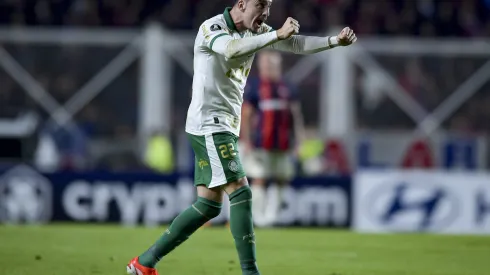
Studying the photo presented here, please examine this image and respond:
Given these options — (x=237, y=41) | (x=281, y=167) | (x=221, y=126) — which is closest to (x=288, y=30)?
(x=237, y=41)

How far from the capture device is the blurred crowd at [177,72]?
62.5ft

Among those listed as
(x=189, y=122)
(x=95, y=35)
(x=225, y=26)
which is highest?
(x=95, y=35)

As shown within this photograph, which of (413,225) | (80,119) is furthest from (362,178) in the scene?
(80,119)

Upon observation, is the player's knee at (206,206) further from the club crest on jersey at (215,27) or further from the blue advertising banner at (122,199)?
the blue advertising banner at (122,199)

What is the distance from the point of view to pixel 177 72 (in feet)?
65.1

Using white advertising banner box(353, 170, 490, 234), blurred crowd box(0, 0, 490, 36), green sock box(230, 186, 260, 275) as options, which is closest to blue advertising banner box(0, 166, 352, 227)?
white advertising banner box(353, 170, 490, 234)

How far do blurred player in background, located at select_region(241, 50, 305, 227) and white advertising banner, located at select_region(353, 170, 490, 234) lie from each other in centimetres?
148

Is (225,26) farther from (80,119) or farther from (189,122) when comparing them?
(80,119)

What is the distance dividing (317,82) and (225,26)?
12.3 metres

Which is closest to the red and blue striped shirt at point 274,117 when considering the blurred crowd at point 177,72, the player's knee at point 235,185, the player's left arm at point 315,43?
the blurred crowd at point 177,72

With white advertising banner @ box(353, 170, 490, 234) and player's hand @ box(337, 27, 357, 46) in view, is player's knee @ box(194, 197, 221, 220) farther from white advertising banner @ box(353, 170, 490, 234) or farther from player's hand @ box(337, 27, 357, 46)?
white advertising banner @ box(353, 170, 490, 234)

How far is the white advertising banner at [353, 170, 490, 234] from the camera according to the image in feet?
53.1

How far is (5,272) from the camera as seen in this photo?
339 inches

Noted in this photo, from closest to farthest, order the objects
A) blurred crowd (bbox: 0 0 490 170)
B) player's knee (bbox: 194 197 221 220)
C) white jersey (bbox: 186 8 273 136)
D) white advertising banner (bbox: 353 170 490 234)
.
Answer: white jersey (bbox: 186 8 273 136)
player's knee (bbox: 194 197 221 220)
white advertising banner (bbox: 353 170 490 234)
blurred crowd (bbox: 0 0 490 170)
